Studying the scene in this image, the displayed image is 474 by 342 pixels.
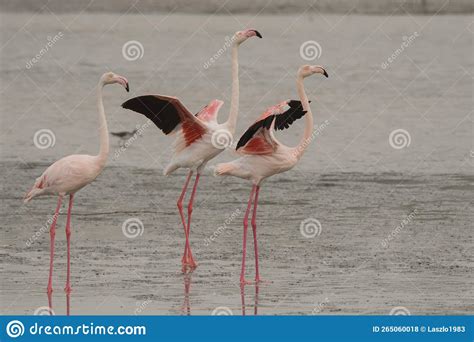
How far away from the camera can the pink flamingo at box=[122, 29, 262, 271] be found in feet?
40.9

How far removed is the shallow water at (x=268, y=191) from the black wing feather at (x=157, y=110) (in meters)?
1.35

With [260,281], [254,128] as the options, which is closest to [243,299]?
[260,281]

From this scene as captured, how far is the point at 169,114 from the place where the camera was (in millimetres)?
12766

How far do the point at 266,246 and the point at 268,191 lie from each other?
3453 mm

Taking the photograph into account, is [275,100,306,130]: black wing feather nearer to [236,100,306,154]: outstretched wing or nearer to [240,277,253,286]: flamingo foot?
[236,100,306,154]: outstretched wing

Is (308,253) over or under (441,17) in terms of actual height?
under

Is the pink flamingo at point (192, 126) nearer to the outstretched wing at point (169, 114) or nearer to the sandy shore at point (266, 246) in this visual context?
the outstretched wing at point (169, 114)

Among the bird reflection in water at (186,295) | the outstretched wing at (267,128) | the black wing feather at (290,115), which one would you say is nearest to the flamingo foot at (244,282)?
the bird reflection in water at (186,295)

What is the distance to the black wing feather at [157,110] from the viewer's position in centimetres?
1212

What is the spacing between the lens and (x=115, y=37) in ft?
118

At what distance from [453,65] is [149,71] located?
789 centimetres

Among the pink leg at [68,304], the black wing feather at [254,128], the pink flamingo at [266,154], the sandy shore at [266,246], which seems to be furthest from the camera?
the pink flamingo at [266,154]

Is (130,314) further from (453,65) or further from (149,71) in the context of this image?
(453,65)

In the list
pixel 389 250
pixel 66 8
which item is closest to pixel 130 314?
pixel 389 250
